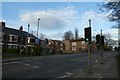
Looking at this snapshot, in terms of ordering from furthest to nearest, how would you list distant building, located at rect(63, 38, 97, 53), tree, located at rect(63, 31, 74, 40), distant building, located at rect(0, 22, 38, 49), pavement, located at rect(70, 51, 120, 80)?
1. tree, located at rect(63, 31, 74, 40)
2. distant building, located at rect(63, 38, 97, 53)
3. distant building, located at rect(0, 22, 38, 49)
4. pavement, located at rect(70, 51, 120, 80)

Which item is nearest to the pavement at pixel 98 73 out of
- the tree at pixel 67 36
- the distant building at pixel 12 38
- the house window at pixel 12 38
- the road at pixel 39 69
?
the road at pixel 39 69

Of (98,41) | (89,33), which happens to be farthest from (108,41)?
(89,33)

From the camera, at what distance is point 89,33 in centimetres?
2066

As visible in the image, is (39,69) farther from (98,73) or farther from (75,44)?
(75,44)

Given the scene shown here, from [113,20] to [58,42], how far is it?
452 feet

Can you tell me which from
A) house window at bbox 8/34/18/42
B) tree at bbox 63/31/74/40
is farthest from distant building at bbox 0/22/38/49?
tree at bbox 63/31/74/40

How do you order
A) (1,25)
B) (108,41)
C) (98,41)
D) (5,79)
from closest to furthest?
(5,79) → (98,41) → (1,25) → (108,41)

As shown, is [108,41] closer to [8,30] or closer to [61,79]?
[8,30]

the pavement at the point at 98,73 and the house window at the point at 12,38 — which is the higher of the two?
the house window at the point at 12,38

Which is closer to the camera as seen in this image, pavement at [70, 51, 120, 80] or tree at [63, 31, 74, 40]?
pavement at [70, 51, 120, 80]

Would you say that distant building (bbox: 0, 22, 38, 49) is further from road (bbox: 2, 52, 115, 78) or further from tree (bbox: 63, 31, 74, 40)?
tree (bbox: 63, 31, 74, 40)

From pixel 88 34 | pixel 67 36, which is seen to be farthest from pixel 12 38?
pixel 67 36

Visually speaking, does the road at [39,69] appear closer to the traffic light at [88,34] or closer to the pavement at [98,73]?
the pavement at [98,73]

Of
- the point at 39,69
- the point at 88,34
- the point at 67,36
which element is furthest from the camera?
the point at 67,36
